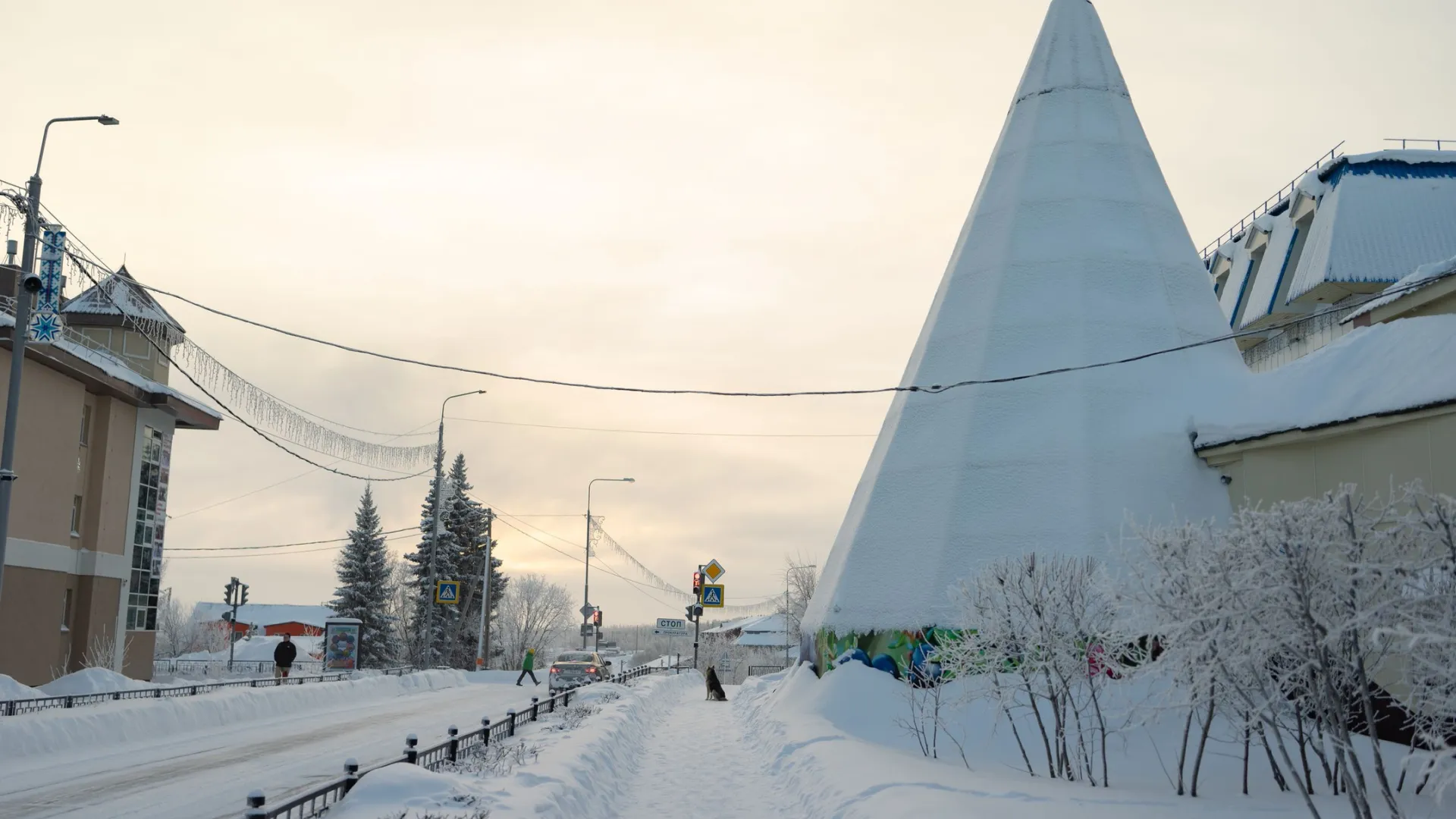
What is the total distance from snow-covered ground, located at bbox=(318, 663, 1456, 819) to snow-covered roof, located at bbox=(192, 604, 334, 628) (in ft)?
377

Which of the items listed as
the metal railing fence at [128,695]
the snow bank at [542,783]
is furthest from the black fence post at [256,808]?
the metal railing fence at [128,695]

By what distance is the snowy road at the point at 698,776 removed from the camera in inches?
513

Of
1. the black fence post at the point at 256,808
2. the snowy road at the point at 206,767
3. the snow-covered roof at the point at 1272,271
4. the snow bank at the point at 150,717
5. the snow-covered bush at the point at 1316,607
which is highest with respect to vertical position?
the snow-covered roof at the point at 1272,271

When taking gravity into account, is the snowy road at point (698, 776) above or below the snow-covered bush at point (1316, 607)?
below

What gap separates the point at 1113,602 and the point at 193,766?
13.0m

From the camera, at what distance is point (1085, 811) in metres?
10.1

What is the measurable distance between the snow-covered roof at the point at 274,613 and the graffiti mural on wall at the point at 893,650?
376 ft

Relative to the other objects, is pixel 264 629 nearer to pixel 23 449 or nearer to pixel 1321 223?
pixel 23 449

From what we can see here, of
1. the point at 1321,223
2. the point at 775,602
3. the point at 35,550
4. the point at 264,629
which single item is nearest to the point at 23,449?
the point at 35,550

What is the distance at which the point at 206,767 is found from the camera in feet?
50.6

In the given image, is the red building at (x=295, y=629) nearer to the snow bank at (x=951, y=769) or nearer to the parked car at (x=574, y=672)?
the parked car at (x=574, y=672)

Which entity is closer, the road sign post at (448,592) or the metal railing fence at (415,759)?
the metal railing fence at (415,759)

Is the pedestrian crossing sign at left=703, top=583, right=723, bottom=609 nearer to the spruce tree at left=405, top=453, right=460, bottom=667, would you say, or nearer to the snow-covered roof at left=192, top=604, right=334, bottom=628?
the spruce tree at left=405, top=453, right=460, bottom=667

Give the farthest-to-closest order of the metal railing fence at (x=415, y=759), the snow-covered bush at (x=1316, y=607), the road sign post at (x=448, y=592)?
the road sign post at (x=448, y=592) < the metal railing fence at (x=415, y=759) < the snow-covered bush at (x=1316, y=607)
